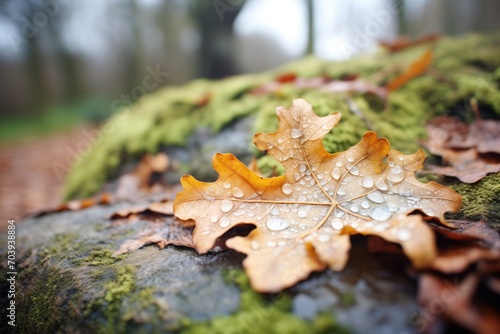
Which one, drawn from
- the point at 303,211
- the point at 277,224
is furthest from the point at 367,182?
the point at 277,224

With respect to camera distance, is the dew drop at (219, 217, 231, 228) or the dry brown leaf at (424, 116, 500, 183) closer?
the dew drop at (219, 217, 231, 228)

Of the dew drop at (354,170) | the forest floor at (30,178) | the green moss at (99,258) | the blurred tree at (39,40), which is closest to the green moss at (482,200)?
the dew drop at (354,170)

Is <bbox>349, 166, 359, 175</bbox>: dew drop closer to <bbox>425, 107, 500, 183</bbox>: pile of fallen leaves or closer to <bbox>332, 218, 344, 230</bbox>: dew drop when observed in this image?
<bbox>332, 218, 344, 230</bbox>: dew drop

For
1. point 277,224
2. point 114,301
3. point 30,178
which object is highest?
point 277,224

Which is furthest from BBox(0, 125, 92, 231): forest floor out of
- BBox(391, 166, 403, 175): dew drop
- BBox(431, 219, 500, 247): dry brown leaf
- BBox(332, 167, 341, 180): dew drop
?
BBox(431, 219, 500, 247): dry brown leaf

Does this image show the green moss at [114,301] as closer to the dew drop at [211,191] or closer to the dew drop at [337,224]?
the dew drop at [211,191]

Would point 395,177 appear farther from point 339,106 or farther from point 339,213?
point 339,106
